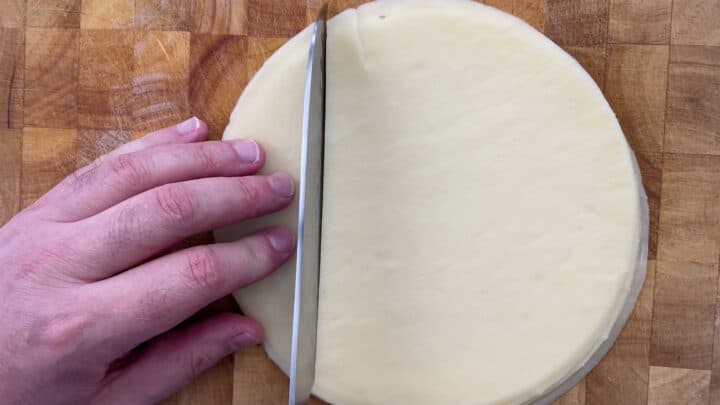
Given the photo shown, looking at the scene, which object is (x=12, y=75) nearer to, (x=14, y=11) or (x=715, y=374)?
(x=14, y=11)

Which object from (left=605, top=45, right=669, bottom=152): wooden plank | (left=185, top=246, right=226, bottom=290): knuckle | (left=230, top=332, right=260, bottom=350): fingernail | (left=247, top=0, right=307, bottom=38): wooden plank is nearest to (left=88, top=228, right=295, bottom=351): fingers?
(left=185, top=246, right=226, bottom=290): knuckle

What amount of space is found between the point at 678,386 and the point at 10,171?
42.0 inches

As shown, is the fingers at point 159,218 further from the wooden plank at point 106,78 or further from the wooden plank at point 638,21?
the wooden plank at point 638,21

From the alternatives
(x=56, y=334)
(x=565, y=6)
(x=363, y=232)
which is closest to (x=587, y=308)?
(x=363, y=232)

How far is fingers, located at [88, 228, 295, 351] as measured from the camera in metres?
0.82

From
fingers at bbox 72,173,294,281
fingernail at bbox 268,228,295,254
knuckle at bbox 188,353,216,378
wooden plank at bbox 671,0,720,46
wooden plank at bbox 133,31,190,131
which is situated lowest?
knuckle at bbox 188,353,216,378

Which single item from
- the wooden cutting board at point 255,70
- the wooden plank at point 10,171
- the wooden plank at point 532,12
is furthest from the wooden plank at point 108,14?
the wooden plank at point 532,12

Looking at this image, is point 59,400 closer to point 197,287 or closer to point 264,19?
point 197,287

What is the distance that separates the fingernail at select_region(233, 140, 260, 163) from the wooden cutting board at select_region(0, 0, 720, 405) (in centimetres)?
10

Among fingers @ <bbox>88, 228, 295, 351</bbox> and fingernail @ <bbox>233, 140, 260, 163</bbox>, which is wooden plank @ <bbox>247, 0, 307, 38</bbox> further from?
fingers @ <bbox>88, 228, 295, 351</bbox>

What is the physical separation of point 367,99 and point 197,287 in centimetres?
34

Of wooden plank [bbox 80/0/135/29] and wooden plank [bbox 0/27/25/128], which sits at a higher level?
wooden plank [bbox 80/0/135/29]

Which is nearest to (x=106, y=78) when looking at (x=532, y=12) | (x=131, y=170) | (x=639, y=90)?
(x=131, y=170)

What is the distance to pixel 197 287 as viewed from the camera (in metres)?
0.82
